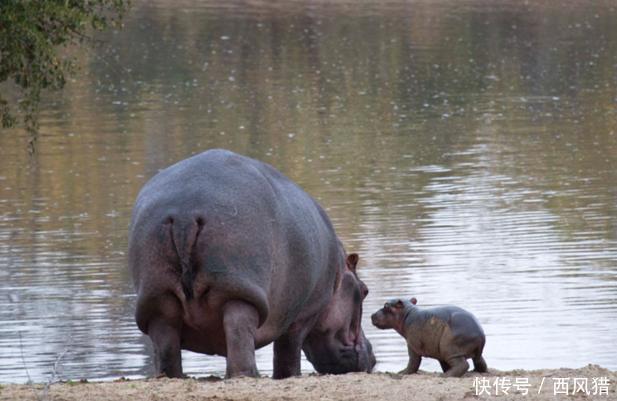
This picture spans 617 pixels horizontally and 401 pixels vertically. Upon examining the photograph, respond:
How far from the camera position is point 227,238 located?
739cm

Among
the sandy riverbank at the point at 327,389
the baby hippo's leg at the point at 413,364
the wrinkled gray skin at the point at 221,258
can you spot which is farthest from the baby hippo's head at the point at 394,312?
the sandy riverbank at the point at 327,389

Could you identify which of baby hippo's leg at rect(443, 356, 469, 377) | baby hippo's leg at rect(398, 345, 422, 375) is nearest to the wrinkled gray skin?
baby hippo's leg at rect(398, 345, 422, 375)

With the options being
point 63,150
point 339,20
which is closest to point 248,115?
point 63,150

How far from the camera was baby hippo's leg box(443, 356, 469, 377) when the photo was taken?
27.2 feet

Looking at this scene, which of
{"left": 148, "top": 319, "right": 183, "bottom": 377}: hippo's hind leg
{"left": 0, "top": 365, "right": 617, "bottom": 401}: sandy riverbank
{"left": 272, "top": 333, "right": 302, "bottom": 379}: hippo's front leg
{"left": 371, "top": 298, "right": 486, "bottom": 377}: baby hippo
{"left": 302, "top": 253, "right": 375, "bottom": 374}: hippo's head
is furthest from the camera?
{"left": 302, "top": 253, "right": 375, "bottom": 374}: hippo's head

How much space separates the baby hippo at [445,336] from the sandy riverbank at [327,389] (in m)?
0.80

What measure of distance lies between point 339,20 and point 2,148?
25526 mm

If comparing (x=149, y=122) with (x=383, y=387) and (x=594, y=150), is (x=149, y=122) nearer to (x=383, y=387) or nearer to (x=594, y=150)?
(x=594, y=150)

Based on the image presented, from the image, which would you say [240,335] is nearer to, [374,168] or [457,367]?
[457,367]

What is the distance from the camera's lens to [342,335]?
8.99 m

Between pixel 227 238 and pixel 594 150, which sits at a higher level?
pixel 227 238

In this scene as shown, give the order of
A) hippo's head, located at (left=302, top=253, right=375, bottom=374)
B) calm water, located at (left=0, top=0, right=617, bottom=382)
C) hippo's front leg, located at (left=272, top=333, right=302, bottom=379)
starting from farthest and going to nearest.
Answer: calm water, located at (left=0, top=0, right=617, bottom=382)
hippo's head, located at (left=302, top=253, right=375, bottom=374)
hippo's front leg, located at (left=272, top=333, right=302, bottom=379)

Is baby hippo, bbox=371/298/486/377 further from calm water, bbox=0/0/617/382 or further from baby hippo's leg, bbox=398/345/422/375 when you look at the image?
calm water, bbox=0/0/617/382

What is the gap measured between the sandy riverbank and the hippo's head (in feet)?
4.40
